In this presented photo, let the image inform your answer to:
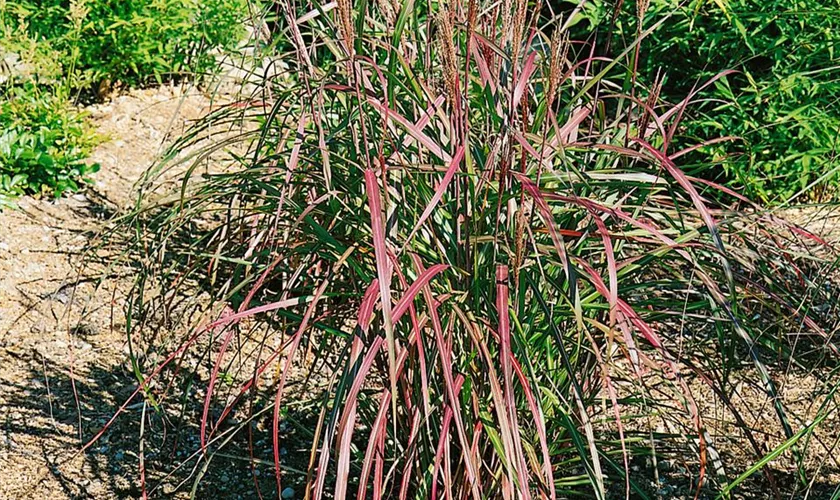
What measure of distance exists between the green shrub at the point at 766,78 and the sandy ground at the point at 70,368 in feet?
1.16

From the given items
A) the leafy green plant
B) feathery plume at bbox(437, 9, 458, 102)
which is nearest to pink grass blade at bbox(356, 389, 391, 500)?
the leafy green plant

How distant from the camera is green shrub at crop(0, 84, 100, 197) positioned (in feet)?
15.9

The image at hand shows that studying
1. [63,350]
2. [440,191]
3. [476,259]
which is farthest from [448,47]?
[63,350]

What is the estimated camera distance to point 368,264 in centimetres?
230

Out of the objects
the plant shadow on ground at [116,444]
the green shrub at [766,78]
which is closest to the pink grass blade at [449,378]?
the plant shadow on ground at [116,444]

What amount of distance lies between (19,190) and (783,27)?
376 cm

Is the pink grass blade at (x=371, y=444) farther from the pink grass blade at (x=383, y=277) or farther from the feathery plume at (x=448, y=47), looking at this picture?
the feathery plume at (x=448, y=47)

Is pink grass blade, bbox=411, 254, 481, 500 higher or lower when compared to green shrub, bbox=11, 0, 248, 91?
lower

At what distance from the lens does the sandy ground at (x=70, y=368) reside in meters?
2.88

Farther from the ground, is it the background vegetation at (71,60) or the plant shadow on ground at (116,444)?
the background vegetation at (71,60)

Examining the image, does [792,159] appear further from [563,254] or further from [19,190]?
[19,190]

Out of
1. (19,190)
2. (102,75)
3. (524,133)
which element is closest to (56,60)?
(102,75)

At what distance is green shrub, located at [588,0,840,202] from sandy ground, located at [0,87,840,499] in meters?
0.35

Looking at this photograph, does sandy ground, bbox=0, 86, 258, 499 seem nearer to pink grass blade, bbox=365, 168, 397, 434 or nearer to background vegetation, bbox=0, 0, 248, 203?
background vegetation, bbox=0, 0, 248, 203
